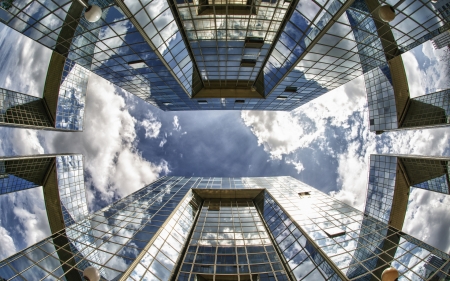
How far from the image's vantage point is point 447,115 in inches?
1169

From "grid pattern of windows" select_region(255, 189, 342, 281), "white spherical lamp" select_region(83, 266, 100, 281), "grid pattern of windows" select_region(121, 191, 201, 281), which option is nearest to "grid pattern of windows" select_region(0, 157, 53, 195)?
"grid pattern of windows" select_region(121, 191, 201, 281)

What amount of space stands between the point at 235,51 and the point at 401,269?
24.8m

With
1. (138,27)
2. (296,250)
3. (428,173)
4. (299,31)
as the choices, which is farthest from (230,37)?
(428,173)

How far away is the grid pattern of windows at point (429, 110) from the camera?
3017 cm

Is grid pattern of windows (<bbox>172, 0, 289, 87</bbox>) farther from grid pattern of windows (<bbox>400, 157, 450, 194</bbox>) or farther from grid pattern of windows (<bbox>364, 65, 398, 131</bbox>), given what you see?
grid pattern of windows (<bbox>400, 157, 450, 194</bbox>)

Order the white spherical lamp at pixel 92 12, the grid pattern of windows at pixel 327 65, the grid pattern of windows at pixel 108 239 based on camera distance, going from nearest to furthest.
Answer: the white spherical lamp at pixel 92 12 → the grid pattern of windows at pixel 108 239 → the grid pattern of windows at pixel 327 65

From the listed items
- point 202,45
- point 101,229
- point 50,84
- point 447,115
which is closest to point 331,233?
point 101,229

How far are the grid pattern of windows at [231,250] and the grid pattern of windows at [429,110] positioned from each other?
27.0 metres

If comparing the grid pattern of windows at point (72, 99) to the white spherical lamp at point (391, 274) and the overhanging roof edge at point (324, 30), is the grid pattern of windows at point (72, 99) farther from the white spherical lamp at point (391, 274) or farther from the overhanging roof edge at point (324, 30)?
the white spherical lamp at point (391, 274)

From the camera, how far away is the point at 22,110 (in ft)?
114

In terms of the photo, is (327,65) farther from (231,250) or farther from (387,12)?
(231,250)

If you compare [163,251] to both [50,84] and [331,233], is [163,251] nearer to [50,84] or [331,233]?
[331,233]

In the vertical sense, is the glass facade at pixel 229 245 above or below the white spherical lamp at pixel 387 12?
below

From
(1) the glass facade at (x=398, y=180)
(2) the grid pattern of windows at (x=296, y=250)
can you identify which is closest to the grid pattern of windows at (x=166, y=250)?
(2) the grid pattern of windows at (x=296, y=250)
